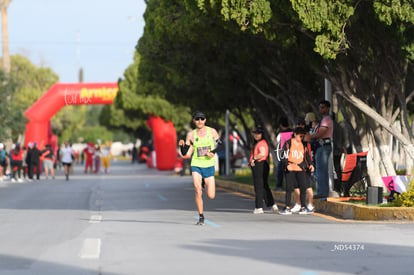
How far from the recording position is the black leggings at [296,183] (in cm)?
1855

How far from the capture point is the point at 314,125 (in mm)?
20859

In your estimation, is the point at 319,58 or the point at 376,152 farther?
the point at 376,152

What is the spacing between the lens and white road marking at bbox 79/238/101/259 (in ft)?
36.1

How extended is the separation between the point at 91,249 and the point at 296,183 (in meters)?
7.69

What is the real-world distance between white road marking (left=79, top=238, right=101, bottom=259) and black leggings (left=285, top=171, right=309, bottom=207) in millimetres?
6281

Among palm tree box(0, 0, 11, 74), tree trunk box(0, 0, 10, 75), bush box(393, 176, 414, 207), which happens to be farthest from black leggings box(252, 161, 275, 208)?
palm tree box(0, 0, 11, 74)

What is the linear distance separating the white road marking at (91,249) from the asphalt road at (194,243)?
0.5 inches

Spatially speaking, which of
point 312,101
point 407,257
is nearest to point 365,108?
point 312,101

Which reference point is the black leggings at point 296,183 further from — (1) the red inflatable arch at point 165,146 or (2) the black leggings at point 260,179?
(1) the red inflatable arch at point 165,146

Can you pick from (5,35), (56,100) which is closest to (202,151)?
(5,35)

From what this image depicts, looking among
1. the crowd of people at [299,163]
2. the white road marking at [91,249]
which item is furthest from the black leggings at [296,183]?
the white road marking at [91,249]

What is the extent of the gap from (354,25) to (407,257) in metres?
10.6

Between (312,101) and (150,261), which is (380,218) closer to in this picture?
(150,261)

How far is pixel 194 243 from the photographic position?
1248 centimetres
